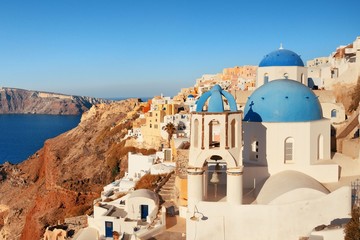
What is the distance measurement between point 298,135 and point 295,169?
3.66ft

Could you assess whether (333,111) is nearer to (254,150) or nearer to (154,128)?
(254,150)

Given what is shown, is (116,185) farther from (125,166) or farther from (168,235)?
(168,235)

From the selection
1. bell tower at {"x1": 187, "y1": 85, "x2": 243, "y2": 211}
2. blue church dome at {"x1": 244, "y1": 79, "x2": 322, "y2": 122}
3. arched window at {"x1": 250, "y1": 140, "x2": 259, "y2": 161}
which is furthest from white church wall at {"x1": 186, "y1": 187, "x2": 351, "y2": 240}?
blue church dome at {"x1": 244, "y1": 79, "x2": 322, "y2": 122}

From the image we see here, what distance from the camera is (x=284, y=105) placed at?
45.6ft

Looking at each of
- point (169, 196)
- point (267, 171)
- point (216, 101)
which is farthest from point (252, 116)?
point (169, 196)

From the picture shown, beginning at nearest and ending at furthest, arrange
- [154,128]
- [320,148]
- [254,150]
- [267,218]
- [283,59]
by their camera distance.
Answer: [267,218] → [320,148] → [254,150] → [283,59] → [154,128]

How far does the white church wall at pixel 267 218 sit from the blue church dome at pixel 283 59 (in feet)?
39.4

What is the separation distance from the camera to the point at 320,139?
560 inches

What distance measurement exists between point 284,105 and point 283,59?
900 centimetres

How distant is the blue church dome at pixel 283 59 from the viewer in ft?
72.4

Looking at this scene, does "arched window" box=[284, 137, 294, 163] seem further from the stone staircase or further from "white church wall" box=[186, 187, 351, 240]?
the stone staircase

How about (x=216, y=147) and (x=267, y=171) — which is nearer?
(x=216, y=147)

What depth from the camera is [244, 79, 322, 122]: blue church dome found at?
45.2 ft

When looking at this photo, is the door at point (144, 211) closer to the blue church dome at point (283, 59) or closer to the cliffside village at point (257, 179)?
the cliffside village at point (257, 179)
